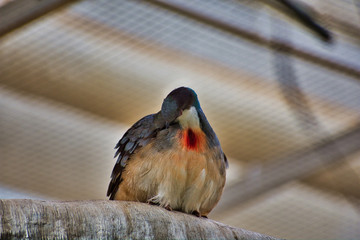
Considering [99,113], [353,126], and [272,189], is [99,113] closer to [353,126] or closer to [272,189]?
[272,189]

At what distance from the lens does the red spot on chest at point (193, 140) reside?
12.9 ft

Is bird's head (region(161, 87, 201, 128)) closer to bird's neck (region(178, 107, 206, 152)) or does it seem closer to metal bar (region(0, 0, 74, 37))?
bird's neck (region(178, 107, 206, 152))

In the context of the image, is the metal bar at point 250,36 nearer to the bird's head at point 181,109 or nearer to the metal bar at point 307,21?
the bird's head at point 181,109

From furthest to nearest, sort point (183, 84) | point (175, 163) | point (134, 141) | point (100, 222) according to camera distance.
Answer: point (183, 84), point (134, 141), point (175, 163), point (100, 222)

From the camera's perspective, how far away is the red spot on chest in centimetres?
394

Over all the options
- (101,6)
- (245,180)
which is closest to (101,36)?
(101,6)

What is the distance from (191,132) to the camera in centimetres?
401


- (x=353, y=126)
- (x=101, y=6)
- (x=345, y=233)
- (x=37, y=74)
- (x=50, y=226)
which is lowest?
(x=345, y=233)

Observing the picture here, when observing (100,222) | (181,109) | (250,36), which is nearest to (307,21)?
(100,222)

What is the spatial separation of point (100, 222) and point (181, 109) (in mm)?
1206

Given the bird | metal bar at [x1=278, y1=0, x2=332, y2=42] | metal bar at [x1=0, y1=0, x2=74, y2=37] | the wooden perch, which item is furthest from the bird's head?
metal bar at [x1=278, y1=0, x2=332, y2=42]

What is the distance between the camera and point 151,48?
5.93 meters

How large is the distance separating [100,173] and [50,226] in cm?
378

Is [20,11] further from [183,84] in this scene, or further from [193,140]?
[183,84]
